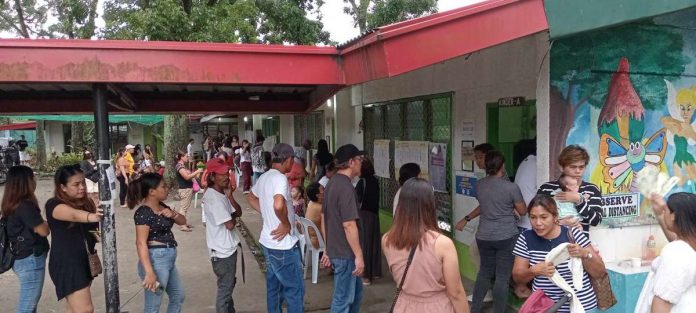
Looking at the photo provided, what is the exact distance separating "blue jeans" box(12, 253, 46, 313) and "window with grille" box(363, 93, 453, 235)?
12.9 ft

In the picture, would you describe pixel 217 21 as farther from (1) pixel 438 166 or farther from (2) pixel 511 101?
(2) pixel 511 101

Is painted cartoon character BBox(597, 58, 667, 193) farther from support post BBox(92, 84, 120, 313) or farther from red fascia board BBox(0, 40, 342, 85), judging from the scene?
support post BBox(92, 84, 120, 313)

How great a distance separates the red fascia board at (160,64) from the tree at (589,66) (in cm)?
164

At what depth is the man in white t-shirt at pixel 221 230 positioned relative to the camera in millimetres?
4078

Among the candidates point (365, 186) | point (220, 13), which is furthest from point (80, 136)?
point (365, 186)

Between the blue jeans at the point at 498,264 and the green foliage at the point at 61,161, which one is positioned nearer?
the blue jeans at the point at 498,264

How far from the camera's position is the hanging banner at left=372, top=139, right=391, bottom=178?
707 cm

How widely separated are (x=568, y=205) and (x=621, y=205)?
3.17 feet

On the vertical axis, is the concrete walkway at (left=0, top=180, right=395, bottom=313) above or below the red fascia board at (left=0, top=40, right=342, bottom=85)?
below

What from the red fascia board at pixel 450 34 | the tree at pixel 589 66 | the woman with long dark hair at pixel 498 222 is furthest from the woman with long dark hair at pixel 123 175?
the tree at pixel 589 66

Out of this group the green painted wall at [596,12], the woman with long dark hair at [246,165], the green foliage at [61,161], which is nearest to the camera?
the green painted wall at [596,12]

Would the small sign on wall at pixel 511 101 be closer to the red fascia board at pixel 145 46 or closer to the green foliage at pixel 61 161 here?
the red fascia board at pixel 145 46

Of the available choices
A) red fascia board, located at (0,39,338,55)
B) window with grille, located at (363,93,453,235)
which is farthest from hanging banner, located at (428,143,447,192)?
red fascia board, located at (0,39,338,55)

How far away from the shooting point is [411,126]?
6445 mm
